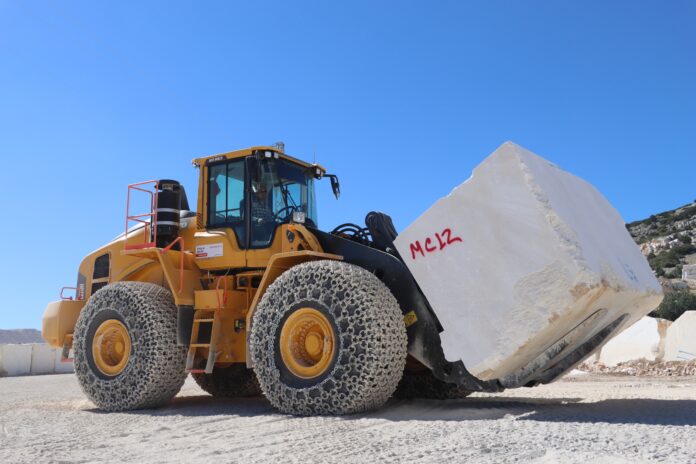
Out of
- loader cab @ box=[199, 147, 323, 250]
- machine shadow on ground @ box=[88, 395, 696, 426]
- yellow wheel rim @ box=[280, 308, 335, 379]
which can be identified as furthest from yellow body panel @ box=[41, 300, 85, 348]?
yellow wheel rim @ box=[280, 308, 335, 379]

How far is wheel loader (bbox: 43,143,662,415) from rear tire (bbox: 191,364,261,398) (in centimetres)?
206

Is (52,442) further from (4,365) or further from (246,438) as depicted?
(4,365)

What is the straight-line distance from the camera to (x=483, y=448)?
4.81 metres

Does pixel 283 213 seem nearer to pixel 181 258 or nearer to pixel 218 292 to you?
pixel 218 292

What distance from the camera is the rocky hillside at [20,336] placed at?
189ft

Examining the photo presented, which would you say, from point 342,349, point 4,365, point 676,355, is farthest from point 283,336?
point 4,365

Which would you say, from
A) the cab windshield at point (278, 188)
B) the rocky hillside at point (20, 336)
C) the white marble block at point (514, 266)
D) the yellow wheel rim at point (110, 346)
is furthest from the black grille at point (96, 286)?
the rocky hillside at point (20, 336)

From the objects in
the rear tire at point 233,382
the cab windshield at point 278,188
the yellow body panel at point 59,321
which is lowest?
the rear tire at point 233,382

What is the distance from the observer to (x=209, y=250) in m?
9.40

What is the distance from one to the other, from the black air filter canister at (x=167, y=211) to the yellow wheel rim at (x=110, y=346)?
1274 millimetres

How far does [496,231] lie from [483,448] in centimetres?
233

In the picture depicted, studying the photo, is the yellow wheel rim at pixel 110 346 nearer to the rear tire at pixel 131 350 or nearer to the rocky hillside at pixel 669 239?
the rear tire at pixel 131 350

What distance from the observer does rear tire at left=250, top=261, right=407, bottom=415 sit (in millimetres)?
6984

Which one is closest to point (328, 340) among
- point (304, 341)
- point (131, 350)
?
point (304, 341)
